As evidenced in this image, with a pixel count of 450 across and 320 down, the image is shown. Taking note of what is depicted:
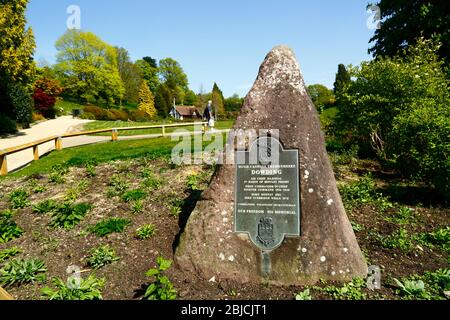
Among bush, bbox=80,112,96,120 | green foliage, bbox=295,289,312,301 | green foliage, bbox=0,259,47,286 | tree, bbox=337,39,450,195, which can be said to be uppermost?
bush, bbox=80,112,96,120

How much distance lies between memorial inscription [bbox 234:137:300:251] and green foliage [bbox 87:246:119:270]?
7.59ft

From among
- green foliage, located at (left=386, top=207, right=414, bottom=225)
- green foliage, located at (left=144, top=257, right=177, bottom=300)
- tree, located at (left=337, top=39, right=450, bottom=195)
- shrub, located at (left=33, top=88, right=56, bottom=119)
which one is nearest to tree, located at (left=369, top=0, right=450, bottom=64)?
tree, located at (left=337, top=39, right=450, bottom=195)

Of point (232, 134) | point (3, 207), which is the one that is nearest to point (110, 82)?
point (3, 207)

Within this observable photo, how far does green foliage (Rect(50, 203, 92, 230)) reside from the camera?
275 inches

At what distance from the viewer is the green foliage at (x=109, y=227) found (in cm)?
649

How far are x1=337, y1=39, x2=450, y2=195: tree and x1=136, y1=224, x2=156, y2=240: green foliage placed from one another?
20.1ft

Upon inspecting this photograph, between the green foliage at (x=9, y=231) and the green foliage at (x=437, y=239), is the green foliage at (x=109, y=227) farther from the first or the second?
the green foliage at (x=437, y=239)

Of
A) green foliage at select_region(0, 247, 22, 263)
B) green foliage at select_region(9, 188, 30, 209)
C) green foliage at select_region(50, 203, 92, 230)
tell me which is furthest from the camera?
green foliage at select_region(9, 188, 30, 209)

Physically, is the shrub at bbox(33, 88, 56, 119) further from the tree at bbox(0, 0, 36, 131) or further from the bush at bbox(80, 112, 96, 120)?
the tree at bbox(0, 0, 36, 131)

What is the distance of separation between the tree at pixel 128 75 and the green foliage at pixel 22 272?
281 ft

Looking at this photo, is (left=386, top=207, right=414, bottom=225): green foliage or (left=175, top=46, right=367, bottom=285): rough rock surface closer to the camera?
(left=175, top=46, right=367, bottom=285): rough rock surface

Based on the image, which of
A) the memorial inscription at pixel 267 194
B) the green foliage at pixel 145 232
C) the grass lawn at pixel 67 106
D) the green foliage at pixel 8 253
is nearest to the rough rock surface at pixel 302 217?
the memorial inscription at pixel 267 194

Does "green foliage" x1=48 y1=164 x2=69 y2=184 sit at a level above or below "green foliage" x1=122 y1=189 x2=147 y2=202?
above

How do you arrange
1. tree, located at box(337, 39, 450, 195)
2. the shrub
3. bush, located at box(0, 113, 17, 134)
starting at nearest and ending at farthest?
tree, located at box(337, 39, 450, 195) < bush, located at box(0, 113, 17, 134) < the shrub
